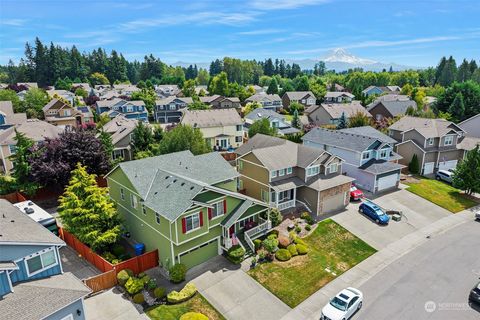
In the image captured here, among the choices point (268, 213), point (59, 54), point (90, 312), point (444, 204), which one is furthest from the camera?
point (59, 54)

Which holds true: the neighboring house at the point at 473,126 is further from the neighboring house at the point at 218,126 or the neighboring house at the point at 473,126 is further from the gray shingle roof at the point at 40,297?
the gray shingle roof at the point at 40,297

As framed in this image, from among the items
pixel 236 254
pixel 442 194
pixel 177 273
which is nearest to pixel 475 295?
pixel 236 254

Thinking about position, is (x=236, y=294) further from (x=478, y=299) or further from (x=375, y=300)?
(x=478, y=299)

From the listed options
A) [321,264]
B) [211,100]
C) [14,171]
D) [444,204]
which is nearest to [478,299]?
[321,264]

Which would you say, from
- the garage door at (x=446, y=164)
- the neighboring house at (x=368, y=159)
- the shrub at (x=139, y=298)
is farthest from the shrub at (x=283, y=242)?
the garage door at (x=446, y=164)

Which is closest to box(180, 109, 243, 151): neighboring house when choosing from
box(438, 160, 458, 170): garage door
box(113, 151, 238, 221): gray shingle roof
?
box(113, 151, 238, 221): gray shingle roof
